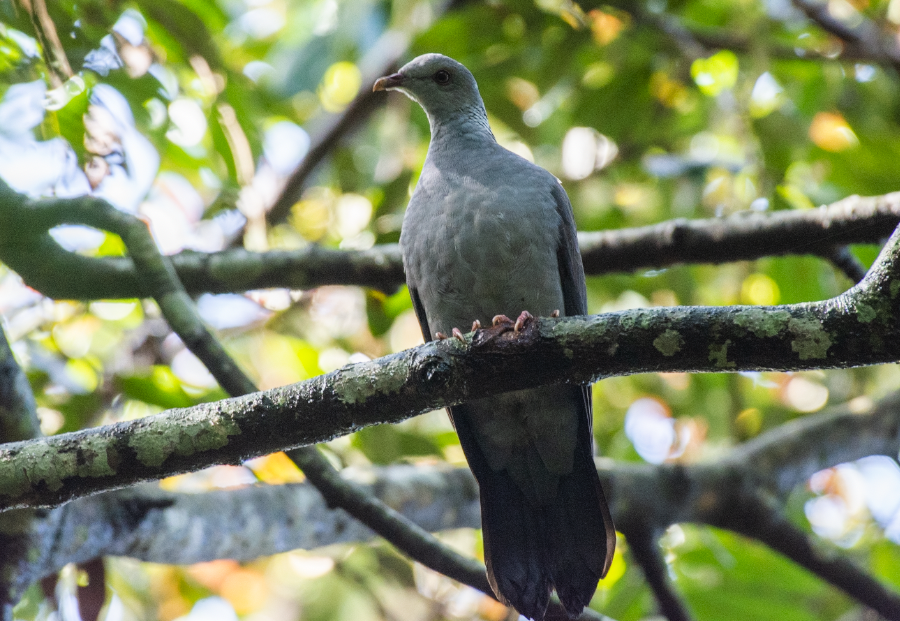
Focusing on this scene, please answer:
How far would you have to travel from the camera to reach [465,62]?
5199 mm

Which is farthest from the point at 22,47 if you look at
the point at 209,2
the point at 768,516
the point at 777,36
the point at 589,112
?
the point at 777,36

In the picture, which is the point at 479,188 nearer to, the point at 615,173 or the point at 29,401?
the point at 29,401

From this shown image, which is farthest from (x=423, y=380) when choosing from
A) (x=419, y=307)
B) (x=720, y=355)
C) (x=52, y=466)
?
(x=419, y=307)

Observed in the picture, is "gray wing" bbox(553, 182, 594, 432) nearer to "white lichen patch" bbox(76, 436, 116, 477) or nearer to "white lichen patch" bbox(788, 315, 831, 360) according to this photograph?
"white lichen patch" bbox(788, 315, 831, 360)

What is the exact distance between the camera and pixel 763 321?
2.07 metres

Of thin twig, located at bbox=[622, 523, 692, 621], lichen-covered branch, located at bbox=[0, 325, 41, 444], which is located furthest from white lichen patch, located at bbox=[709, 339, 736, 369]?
lichen-covered branch, located at bbox=[0, 325, 41, 444]

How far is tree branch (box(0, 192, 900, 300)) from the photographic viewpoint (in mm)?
3348

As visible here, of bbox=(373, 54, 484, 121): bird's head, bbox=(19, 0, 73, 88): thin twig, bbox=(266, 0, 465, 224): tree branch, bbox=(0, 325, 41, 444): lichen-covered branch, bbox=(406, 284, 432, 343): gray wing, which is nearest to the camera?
bbox=(0, 325, 41, 444): lichen-covered branch

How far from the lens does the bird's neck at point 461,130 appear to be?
385 cm

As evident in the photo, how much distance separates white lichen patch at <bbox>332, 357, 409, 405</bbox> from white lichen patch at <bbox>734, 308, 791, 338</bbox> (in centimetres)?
89

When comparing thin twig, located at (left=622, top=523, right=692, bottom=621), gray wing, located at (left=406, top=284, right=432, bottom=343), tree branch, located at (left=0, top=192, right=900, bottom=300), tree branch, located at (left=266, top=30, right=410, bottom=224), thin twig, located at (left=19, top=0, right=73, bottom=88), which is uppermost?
tree branch, located at (left=266, top=30, right=410, bottom=224)

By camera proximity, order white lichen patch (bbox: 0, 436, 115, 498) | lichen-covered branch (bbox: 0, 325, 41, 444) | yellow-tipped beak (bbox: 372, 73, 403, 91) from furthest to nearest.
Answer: yellow-tipped beak (bbox: 372, 73, 403, 91) < lichen-covered branch (bbox: 0, 325, 41, 444) < white lichen patch (bbox: 0, 436, 115, 498)

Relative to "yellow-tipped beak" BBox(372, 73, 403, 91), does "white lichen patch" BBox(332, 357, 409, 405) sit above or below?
below

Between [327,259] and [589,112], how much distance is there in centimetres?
192
